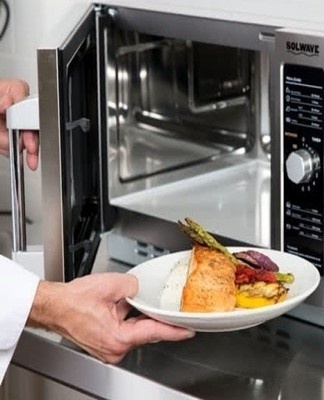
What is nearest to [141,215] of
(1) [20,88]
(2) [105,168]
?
(2) [105,168]

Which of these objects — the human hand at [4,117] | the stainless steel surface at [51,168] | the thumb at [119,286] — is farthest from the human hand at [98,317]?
the human hand at [4,117]

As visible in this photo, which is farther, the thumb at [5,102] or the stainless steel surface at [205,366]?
the thumb at [5,102]

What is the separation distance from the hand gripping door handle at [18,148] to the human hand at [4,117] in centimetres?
4

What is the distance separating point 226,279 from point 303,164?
0.53 feet

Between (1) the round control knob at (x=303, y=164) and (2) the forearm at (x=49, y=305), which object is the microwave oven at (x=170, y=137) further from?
(2) the forearm at (x=49, y=305)

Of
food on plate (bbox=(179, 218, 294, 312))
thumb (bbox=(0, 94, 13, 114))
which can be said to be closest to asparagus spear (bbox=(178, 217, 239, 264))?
food on plate (bbox=(179, 218, 294, 312))

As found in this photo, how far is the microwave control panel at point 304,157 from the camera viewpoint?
53.2 inches

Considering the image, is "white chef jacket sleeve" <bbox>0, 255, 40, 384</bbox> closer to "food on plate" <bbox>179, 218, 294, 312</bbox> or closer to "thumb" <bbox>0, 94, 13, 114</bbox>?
"food on plate" <bbox>179, 218, 294, 312</bbox>

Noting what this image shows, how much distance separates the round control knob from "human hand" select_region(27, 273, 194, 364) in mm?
207

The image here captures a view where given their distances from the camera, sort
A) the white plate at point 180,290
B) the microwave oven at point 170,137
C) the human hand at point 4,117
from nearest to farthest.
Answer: the white plate at point 180,290
the microwave oven at point 170,137
the human hand at point 4,117

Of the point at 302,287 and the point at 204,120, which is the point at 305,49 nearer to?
the point at 302,287

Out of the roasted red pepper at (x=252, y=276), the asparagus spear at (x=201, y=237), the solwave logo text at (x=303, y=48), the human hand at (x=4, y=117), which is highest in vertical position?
the solwave logo text at (x=303, y=48)

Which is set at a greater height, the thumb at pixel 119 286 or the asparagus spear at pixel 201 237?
the asparagus spear at pixel 201 237

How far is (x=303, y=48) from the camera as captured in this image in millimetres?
1346
